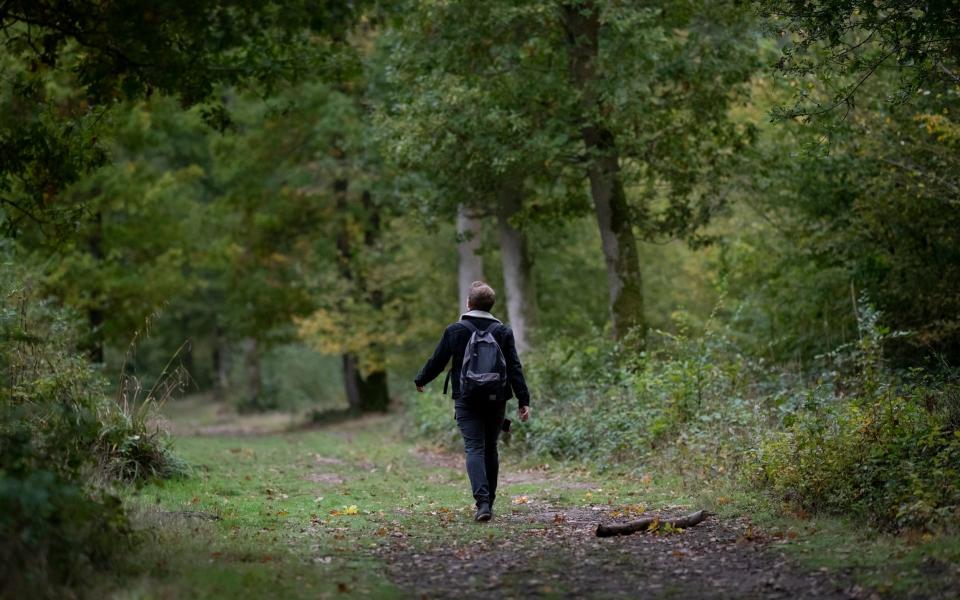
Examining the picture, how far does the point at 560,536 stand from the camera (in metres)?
8.40

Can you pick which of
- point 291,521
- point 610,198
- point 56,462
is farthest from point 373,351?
point 56,462

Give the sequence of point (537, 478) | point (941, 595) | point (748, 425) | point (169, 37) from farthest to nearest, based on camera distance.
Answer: point (537, 478)
point (748, 425)
point (169, 37)
point (941, 595)

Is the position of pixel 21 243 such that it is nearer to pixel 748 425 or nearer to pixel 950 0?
pixel 748 425

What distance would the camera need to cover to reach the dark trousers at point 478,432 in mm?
9266

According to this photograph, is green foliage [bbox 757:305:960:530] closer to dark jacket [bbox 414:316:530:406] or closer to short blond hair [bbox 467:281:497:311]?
dark jacket [bbox 414:316:530:406]

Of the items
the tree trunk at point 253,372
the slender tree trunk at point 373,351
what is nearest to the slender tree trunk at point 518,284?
the slender tree trunk at point 373,351

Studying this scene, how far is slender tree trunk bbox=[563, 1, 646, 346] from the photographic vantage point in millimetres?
16703

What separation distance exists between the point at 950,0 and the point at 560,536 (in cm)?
486

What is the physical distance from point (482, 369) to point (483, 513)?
4.11ft

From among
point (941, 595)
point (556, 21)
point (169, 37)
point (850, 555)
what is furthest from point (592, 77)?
point (941, 595)

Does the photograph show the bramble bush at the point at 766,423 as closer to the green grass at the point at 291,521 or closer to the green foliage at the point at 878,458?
the green foliage at the point at 878,458

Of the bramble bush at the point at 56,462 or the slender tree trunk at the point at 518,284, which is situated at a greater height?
the slender tree trunk at the point at 518,284

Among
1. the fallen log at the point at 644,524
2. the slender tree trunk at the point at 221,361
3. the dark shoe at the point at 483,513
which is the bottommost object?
the fallen log at the point at 644,524

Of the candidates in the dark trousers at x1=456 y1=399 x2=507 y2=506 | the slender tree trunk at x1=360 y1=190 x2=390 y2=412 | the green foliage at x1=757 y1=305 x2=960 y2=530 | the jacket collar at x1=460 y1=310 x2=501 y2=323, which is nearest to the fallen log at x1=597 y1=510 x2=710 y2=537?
the green foliage at x1=757 y1=305 x2=960 y2=530
